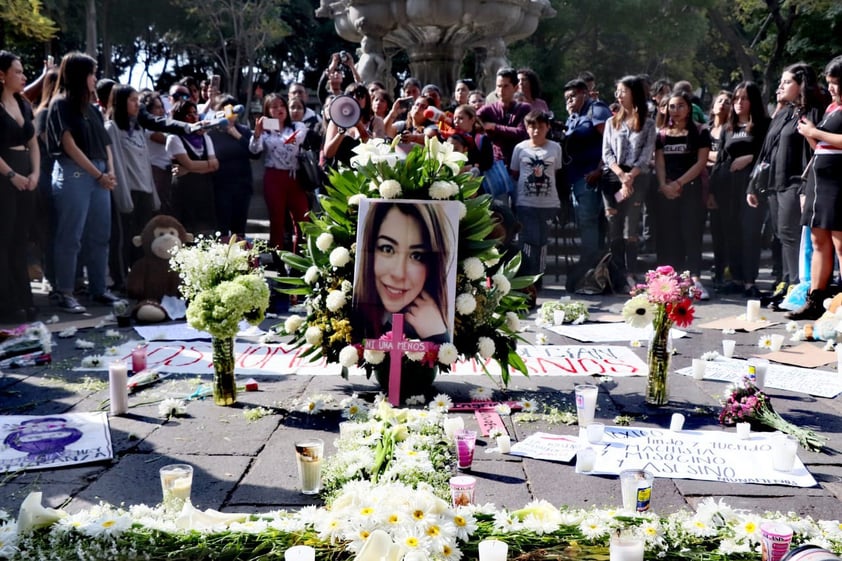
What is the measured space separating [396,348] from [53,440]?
1802 mm

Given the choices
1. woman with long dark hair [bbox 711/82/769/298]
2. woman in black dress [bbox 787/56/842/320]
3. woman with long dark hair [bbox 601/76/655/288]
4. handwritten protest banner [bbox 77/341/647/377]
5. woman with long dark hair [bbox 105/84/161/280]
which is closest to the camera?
handwritten protest banner [bbox 77/341/647/377]

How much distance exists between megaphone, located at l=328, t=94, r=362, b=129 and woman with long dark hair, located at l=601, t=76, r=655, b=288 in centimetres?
285

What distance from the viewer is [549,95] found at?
82.5ft

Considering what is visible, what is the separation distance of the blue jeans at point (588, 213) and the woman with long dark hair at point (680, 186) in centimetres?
68

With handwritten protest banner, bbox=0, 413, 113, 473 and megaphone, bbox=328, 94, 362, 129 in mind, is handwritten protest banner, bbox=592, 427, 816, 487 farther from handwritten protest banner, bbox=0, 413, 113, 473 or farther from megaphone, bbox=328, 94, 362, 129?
megaphone, bbox=328, 94, 362, 129

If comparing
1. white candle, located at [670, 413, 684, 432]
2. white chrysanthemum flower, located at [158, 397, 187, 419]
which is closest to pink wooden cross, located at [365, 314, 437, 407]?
white chrysanthemum flower, located at [158, 397, 187, 419]

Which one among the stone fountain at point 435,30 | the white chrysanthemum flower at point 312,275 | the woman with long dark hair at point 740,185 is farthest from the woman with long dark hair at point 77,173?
the woman with long dark hair at point 740,185

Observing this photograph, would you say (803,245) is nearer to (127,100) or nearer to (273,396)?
(273,396)

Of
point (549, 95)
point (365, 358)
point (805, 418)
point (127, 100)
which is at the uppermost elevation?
point (549, 95)

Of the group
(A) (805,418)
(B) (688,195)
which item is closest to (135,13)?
(B) (688,195)

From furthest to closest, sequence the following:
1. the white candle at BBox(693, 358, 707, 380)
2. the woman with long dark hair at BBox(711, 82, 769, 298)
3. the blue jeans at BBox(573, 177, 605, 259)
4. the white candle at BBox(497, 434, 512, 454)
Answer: the blue jeans at BBox(573, 177, 605, 259)
the woman with long dark hair at BBox(711, 82, 769, 298)
the white candle at BBox(693, 358, 707, 380)
the white candle at BBox(497, 434, 512, 454)

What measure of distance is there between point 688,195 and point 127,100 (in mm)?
5876

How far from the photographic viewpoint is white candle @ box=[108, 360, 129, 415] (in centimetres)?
448

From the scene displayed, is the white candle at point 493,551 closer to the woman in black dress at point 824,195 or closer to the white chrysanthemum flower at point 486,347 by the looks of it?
the white chrysanthemum flower at point 486,347
